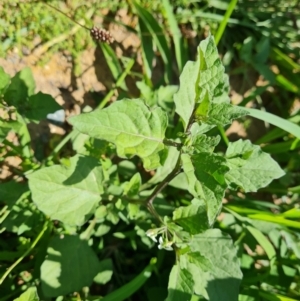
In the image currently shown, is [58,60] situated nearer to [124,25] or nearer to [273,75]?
[124,25]

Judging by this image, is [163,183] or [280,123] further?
[280,123]

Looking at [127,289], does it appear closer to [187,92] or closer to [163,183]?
[163,183]

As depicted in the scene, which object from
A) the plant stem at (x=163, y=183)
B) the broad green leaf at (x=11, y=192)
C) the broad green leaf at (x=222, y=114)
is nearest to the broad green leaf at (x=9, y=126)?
the broad green leaf at (x=11, y=192)

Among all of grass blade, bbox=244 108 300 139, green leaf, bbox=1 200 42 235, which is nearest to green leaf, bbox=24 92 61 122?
green leaf, bbox=1 200 42 235

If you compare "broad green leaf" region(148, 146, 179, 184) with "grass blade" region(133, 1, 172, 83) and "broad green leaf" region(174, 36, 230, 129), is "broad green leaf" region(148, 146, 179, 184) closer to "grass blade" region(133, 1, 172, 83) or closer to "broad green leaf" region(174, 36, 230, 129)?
"grass blade" region(133, 1, 172, 83)

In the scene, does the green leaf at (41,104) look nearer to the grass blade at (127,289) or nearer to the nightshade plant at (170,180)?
the nightshade plant at (170,180)

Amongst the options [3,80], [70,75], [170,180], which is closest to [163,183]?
[170,180]
